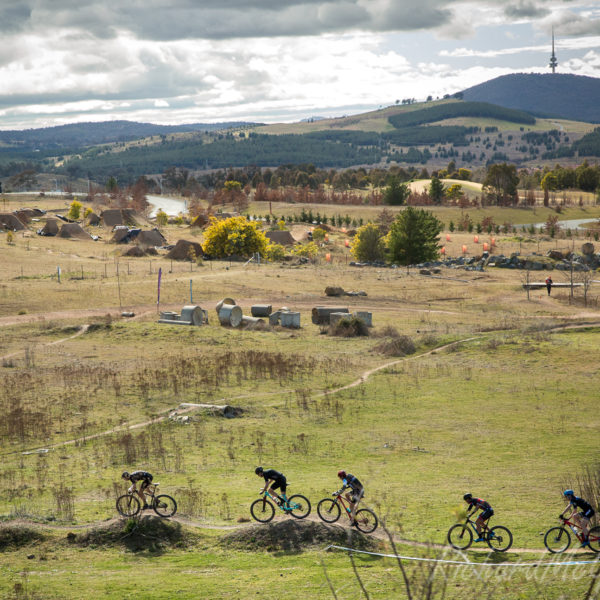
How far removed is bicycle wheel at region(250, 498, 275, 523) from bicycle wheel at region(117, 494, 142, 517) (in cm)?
220

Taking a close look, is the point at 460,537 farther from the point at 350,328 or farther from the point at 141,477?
the point at 350,328

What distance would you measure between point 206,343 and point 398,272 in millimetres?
28471

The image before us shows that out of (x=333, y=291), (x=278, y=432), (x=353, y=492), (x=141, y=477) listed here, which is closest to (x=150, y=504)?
(x=141, y=477)

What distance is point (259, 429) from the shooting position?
75.7 ft

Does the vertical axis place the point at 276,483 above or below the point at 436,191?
below

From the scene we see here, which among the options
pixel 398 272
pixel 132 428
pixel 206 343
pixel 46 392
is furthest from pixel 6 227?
pixel 132 428

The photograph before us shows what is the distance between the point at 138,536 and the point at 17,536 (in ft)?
6.85

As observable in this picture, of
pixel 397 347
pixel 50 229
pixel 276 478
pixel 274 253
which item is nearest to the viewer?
pixel 276 478

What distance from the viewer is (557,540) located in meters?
13.3

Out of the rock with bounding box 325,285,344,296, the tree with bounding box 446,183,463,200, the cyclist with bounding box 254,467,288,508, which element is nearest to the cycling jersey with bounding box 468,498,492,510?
the cyclist with bounding box 254,467,288,508

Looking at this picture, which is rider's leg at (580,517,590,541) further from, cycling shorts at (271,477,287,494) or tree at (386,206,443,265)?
tree at (386,206,443,265)

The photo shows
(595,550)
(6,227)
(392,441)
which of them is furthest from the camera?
(6,227)

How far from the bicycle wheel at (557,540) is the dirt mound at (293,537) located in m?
2.96

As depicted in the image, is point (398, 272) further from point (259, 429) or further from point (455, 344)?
point (259, 429)
